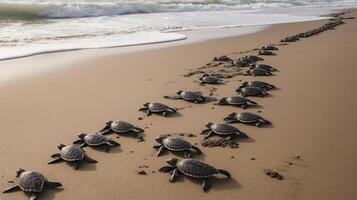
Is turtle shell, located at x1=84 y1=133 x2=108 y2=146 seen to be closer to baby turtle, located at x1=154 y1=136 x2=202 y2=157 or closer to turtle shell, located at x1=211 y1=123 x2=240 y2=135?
baby turtle, located at x1=154 y1=136 x2=202 y2=157

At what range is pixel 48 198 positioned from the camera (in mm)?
4453

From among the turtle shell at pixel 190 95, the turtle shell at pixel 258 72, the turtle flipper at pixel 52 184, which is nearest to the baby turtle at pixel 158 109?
the turtle shell at pixel 190 95

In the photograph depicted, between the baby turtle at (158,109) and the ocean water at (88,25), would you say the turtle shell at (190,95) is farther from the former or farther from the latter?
the ocean water at (88,25)

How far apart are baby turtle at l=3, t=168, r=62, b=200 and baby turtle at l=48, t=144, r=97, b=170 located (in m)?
0.49

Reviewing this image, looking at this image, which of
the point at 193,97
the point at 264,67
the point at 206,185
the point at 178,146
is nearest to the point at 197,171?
the point at 206,185

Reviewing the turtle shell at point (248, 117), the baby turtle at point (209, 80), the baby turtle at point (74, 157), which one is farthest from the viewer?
the baby turtle at point (209, 80)

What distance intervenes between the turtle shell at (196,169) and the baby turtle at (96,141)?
1.31 meters

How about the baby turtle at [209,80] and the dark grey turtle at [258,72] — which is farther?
the dark grey turtle at [258,72]

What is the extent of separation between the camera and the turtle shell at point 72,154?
203 inches

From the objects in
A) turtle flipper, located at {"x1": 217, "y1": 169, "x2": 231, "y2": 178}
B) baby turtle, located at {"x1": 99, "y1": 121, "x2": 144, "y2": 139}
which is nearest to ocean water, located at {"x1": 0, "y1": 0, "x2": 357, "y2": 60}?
baby turtle, located at {"x1": 99, "y1": 121, "x2": 144, "y2": 139}

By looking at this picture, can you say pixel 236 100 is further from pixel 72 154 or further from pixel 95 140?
pixel 72 154

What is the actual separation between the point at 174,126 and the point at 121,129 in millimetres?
907

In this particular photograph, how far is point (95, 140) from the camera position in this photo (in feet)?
18.5

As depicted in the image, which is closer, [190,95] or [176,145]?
[176,145]
